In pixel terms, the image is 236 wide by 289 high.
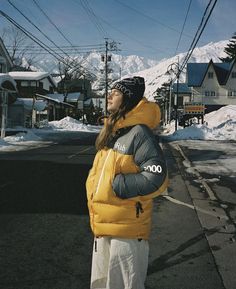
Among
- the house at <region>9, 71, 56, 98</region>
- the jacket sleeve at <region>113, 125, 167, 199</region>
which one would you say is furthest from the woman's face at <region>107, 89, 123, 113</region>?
the house at <region>9, 71, 56, 98</region>

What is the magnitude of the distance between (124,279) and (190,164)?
38.2 ft

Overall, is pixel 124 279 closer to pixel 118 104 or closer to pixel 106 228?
pixel 106 228

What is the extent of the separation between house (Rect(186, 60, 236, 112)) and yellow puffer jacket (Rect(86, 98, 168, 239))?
2694 inches

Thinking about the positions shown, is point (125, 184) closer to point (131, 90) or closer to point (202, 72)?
point (131, 90)

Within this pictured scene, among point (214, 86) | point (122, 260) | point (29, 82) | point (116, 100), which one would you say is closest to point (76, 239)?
point (122, 260)

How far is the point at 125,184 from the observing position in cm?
255

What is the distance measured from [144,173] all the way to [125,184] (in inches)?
5.3

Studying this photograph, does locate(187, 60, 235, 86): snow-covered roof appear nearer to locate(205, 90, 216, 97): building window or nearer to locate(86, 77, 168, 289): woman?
locate(205, 90, 216, 97): building window

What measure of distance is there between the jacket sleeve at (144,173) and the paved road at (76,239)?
1725 mm

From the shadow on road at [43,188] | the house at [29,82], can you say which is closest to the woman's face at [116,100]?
the shadow on road at [43,188]

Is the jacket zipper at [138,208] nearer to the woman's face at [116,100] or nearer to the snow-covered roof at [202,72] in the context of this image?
the woman's face at [116,100]

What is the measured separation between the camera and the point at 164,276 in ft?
13.8

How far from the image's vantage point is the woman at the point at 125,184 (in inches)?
103

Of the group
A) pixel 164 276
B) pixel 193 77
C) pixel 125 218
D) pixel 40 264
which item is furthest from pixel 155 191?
pixel 193 77
